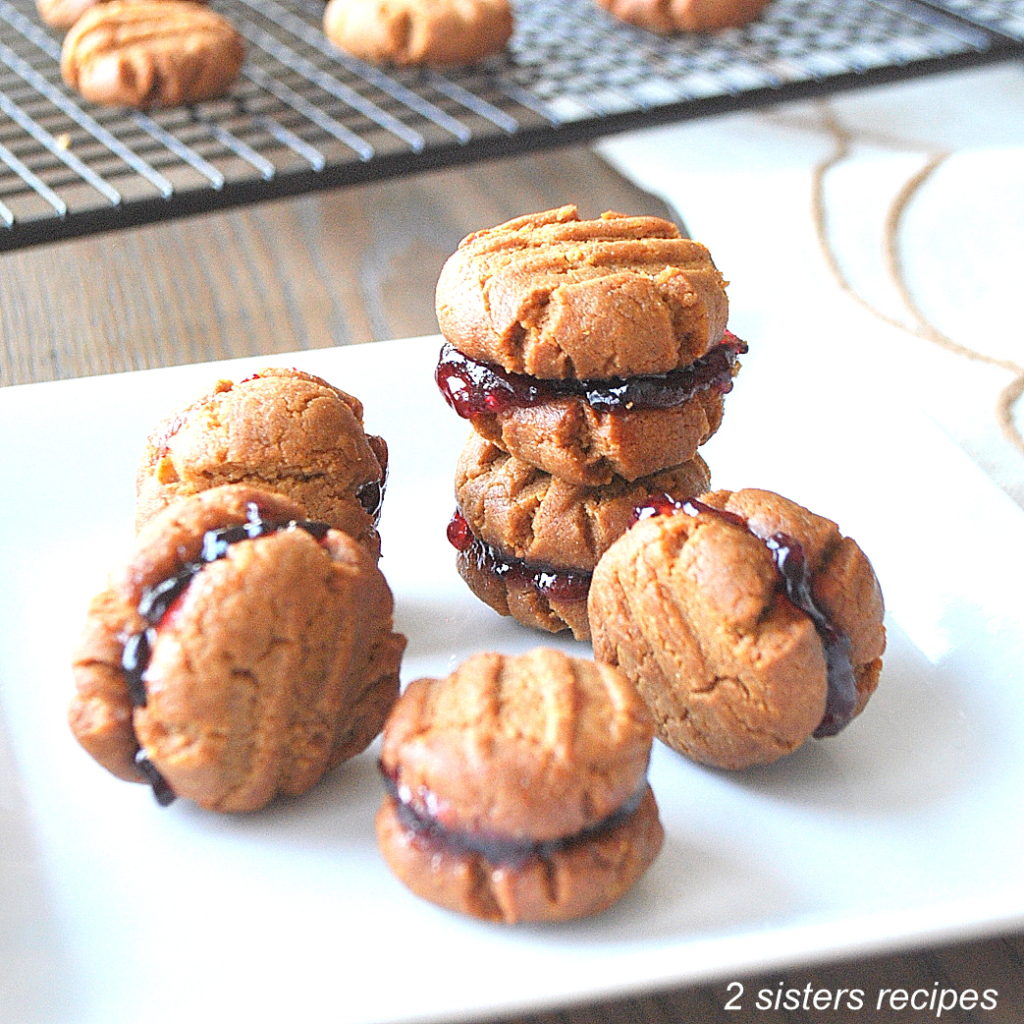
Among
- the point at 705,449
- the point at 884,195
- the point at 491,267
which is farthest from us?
the point at 884,195

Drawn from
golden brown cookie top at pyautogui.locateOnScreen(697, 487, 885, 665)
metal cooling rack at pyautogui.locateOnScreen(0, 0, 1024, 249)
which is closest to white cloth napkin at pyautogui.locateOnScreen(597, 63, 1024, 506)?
metal cooling rack at pyautogui.locateOnScreen(0, 0, 1024, 249)

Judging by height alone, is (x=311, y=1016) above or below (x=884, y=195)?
above

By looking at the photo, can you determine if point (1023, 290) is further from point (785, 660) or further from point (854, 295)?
point (785, 660)

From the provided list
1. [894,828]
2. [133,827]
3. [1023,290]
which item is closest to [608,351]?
[894,828]

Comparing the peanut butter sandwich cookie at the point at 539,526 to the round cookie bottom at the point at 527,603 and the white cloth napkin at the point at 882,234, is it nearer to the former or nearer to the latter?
the round cookie bottom at the point at 527,603

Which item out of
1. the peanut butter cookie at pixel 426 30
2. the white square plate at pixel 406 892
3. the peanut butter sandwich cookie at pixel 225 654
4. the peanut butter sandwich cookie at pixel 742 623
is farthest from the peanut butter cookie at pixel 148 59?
the peanut butter sandwich cookie at pixel 742 623

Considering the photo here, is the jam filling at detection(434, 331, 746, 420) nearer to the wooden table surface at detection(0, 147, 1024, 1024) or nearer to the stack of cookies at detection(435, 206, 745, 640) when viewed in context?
the stack of cookies at detection(435, 206, 745, 640)

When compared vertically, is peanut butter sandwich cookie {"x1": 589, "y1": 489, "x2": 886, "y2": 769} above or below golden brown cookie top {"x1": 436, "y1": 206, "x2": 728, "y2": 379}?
below
